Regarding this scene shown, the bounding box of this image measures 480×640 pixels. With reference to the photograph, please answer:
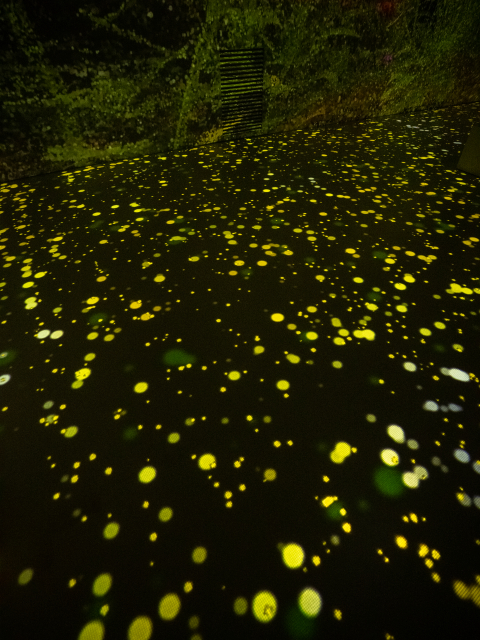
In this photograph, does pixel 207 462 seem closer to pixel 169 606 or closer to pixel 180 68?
pixel 169 606

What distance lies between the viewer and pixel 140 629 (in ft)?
1.73

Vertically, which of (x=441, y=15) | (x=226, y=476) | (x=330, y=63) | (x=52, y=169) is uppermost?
(x=441, y=15)

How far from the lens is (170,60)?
1920 millimetres

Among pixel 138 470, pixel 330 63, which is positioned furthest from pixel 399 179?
pixel 138 470

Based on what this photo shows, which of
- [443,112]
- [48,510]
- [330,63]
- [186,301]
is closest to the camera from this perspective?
[48,510]

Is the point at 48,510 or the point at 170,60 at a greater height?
the point at 170,60

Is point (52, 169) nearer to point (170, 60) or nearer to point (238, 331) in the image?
point (170, 60)

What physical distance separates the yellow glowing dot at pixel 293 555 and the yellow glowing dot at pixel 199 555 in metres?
0.13

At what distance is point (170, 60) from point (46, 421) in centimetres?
201

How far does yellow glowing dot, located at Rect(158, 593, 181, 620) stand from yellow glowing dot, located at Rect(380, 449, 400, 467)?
1.49ft

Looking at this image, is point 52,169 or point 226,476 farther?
point 52,169

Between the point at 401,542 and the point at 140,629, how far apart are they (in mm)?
446

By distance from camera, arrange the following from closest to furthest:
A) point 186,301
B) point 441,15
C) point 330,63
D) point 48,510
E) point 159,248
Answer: point 48,510 < point 186,301 < point 159,248 < point 330,63 < point 441,15

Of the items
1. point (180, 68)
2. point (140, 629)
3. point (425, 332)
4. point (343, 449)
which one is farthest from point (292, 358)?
point (180, 68)
